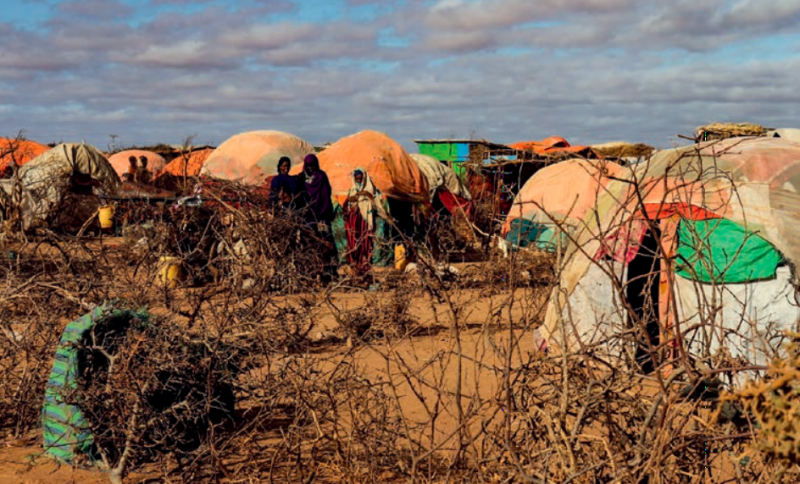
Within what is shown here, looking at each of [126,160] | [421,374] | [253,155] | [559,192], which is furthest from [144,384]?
[126,160]

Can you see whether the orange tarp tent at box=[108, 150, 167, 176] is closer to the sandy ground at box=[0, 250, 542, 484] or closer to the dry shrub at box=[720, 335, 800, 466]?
the sandy ground at box=[0, 250, 542, 484]

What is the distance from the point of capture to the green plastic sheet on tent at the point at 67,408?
15.7ft

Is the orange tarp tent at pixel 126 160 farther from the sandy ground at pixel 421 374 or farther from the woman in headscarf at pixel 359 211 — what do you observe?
the sandy ground at pixel 421 374

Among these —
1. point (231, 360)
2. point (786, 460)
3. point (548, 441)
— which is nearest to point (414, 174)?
point (231, 360)

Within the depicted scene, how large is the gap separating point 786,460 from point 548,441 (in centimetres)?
166

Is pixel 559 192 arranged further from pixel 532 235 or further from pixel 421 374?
pixel 421 374

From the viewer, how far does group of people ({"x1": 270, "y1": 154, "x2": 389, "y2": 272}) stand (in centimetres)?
1157

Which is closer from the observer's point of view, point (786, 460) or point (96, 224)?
point (786, 460)

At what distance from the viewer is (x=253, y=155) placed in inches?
847

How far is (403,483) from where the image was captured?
15.2ft

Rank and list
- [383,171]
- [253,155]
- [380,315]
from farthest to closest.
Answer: [253,155] → [383,171] → [380,315]

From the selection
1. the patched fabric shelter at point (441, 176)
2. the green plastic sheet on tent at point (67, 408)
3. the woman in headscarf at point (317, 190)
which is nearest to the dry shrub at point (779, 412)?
the green plastic sheet on tent at point (67, 408)

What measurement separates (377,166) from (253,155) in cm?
645

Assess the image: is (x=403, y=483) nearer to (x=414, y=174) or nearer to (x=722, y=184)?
(x=722, y=184)
